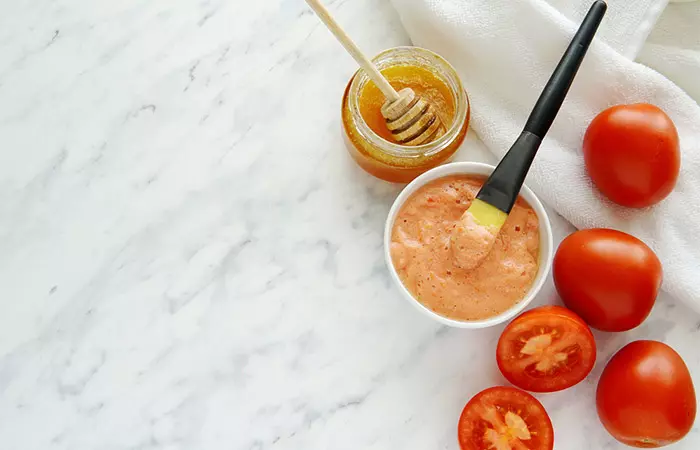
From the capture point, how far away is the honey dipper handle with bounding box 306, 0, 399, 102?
1061mm

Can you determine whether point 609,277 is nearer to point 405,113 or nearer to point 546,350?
point 546,350

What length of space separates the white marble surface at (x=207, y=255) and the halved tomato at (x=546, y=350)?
7 cm

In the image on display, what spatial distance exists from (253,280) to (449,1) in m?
0.52

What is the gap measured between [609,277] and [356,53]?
46cm

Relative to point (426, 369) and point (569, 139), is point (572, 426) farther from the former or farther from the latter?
point (569, 139)

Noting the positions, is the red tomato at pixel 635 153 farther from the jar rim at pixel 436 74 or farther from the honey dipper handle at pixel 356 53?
the honey dipper handle at pixel 356 53

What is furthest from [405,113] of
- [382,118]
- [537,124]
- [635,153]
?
[635,153]

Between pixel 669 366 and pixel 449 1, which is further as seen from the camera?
pixel 449 1

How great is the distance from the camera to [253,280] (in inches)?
49.6

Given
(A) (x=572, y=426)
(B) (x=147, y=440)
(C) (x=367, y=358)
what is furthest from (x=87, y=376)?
(A) (x=572, y=426)

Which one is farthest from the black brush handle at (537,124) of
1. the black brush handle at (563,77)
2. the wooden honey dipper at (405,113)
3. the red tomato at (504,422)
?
the red tomato at (504,422)

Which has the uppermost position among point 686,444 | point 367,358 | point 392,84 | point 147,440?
point 392,84

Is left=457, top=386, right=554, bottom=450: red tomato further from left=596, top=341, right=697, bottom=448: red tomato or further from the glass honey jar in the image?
the glass honey jar

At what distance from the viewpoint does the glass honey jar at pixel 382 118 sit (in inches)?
45.9
